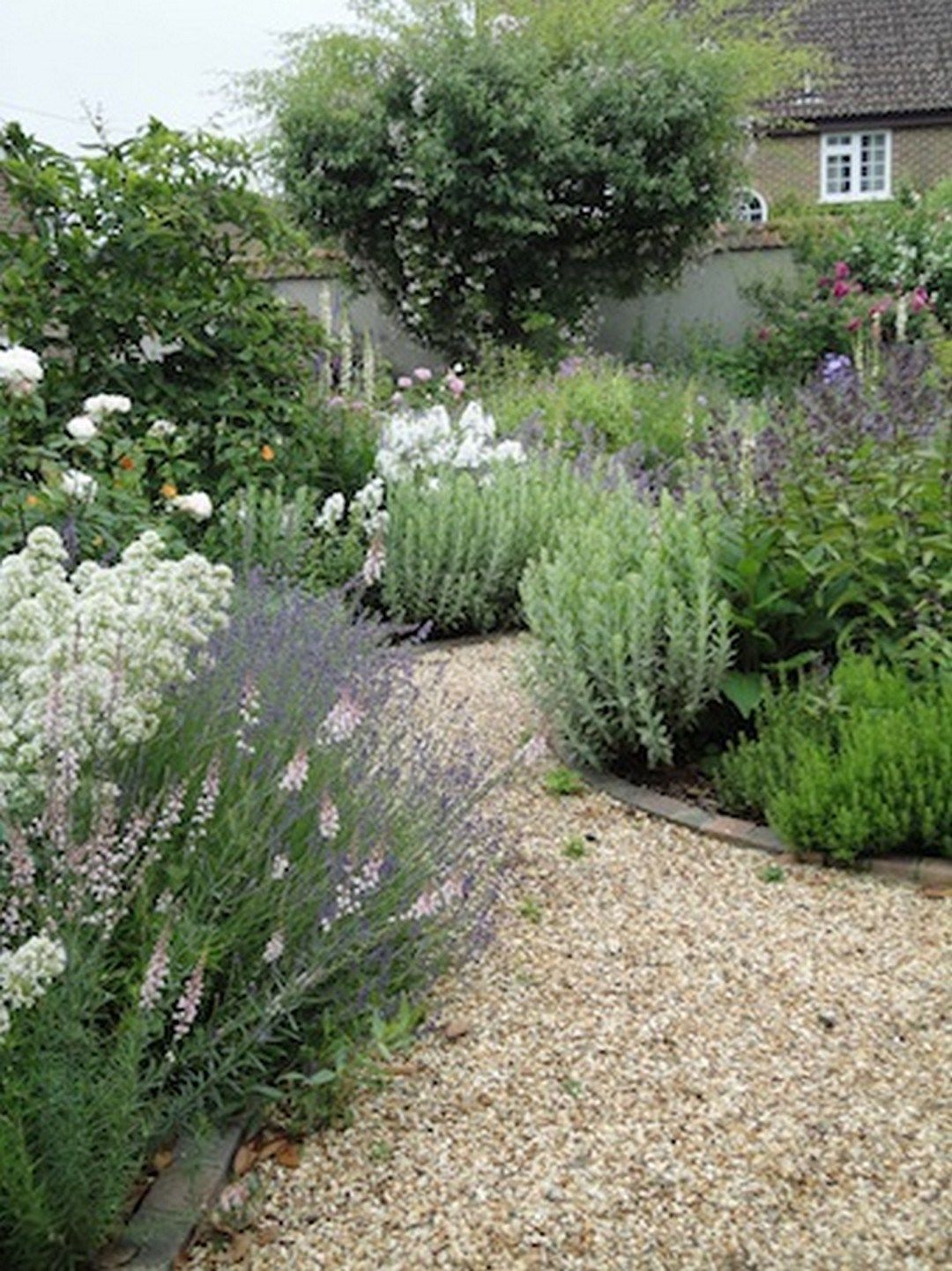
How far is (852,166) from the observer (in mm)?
26531

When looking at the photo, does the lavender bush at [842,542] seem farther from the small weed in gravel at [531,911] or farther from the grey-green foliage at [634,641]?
the small weed in gravel at [531,911]

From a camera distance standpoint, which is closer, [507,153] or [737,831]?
[737,831]

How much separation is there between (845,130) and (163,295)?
23040mm

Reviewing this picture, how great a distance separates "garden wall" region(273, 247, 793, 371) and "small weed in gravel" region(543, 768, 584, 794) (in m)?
12.0

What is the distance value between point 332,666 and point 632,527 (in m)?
1.74

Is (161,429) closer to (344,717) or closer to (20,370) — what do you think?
(20,370)

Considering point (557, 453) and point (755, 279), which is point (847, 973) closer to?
point (557, 453)

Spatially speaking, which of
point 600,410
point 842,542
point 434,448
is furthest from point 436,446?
point 842,542

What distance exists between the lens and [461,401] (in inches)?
448

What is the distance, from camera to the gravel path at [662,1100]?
2420 mm

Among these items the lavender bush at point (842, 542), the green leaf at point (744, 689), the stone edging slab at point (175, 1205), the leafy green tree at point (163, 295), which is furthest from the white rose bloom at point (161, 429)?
the stone edging slab at point (175, 1205)

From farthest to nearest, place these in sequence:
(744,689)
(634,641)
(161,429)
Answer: (161,429), (744,689), (634,641)

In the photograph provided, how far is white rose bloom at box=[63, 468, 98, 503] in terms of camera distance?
4.37m

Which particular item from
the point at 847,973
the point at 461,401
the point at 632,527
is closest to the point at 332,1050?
the point at 847,973
